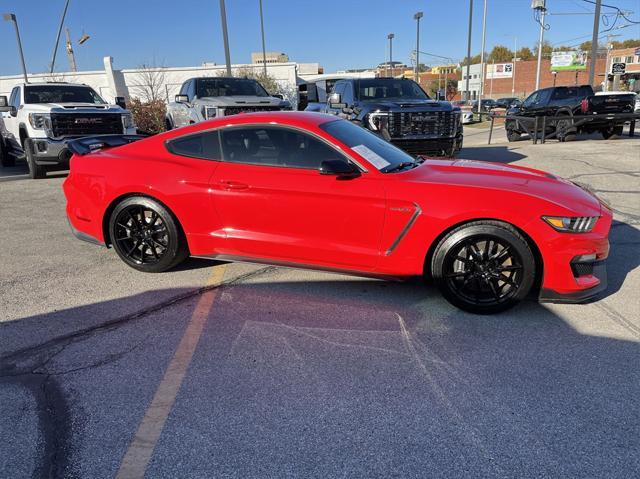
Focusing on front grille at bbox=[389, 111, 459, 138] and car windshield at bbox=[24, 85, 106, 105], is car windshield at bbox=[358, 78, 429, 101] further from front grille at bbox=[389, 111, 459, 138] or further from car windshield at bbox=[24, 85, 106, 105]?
car windshield at bbox=[24, 85, 106, 105]

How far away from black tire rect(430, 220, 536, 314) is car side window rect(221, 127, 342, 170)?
1.21 m

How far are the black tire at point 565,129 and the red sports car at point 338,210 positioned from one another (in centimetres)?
1282

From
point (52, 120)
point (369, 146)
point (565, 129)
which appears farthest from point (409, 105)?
point (565, 129)

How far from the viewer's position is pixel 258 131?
4383 millimetres

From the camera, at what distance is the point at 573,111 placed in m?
15.8

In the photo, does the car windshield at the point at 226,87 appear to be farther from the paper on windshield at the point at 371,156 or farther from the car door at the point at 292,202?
the paper on windshield at the point at 371,156

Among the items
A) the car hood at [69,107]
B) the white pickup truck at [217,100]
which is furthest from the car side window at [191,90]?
the car hood at [69,107]

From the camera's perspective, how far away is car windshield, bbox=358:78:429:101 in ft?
34.6

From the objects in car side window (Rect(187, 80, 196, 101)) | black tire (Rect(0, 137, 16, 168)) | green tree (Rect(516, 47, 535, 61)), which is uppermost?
green tree (Rect(516, 47, 535, 61))

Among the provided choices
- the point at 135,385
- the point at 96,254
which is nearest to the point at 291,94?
the point at 96,254

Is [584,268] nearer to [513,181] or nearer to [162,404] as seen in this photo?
[513,181]

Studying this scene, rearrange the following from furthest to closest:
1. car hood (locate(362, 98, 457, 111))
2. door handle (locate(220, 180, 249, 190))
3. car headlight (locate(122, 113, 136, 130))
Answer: car headlight (locate(122, 113, 136, 130))
car hood (locate(362, 98, 457, 111))
door handle (locate(220, 180, 249, 190))

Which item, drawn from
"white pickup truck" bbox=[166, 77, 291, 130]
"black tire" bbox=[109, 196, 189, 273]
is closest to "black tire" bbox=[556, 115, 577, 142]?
"white pickup truck" bbox=[166, 77, 291, 130]

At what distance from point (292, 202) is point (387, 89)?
744 cm
